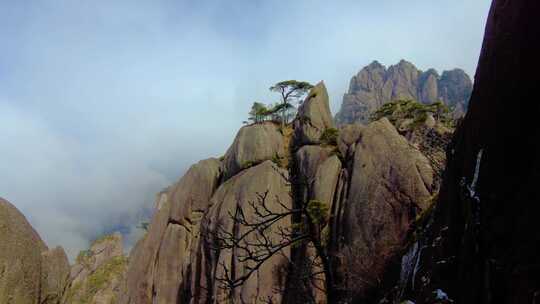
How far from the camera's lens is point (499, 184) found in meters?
6.04

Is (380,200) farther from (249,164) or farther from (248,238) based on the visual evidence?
(249,164)

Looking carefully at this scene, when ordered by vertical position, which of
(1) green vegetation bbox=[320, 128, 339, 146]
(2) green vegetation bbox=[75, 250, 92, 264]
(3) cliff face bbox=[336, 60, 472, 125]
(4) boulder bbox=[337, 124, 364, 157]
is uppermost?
(3) cliff face bbox=[336, 60, 472, 125]

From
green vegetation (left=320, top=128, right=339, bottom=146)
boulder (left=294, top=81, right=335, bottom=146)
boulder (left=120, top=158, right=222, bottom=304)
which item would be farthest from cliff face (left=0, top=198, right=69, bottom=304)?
boulder (left=294, top=81, right=335, bottom=146)

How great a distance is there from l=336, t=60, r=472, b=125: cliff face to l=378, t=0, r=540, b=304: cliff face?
493ft

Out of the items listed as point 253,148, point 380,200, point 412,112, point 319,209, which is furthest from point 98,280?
point 380,200

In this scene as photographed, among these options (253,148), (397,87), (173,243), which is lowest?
(173,243)

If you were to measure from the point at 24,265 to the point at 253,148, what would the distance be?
2159cm

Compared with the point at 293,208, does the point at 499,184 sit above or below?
below

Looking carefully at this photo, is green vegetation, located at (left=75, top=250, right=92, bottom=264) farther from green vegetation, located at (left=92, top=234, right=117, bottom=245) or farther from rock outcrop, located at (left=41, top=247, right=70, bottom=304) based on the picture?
rock outcrop, located at (left=41, top=247, right=70, bottom=304)

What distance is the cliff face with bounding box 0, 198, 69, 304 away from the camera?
1215cm

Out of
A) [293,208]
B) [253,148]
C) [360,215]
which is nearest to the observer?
[360,215]

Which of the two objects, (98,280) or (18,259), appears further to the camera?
(98,280)

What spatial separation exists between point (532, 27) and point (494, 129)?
1729 millimetres

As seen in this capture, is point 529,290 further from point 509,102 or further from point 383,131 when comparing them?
point 383,131
